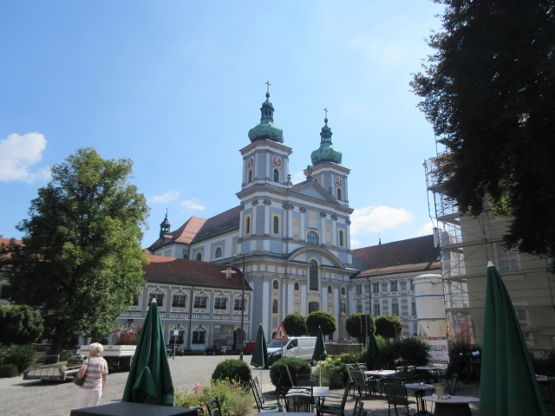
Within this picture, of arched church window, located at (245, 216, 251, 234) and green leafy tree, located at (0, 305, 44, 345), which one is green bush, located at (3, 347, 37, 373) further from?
arched church window, located at (245, 216, 251, 234)

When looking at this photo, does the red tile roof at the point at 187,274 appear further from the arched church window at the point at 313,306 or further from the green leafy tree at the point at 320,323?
the green leafy tree at the point at 320,323

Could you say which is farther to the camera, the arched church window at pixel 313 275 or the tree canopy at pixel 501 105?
the arched church window at pixel 313 275

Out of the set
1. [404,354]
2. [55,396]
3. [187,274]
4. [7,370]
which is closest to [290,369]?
[404,354]

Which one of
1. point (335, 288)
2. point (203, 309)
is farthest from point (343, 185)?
point (203, 309)

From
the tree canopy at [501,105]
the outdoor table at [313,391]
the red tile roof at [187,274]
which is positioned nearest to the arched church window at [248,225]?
the red tile roof at [187,274]

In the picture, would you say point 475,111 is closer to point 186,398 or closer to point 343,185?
point 186,398

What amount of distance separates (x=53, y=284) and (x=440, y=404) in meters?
21.1

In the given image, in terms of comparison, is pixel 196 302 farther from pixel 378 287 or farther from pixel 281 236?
pixel 378 287

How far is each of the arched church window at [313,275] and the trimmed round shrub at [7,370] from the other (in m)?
33.6

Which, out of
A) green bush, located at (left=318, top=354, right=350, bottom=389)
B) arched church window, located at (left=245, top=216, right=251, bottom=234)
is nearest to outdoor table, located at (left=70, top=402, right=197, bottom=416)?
green bush, located at (left=318, top=354, right=350, bottom=389)

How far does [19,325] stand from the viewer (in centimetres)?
2027

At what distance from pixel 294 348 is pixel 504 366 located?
2146 cm

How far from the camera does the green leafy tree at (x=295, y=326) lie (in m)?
38.0

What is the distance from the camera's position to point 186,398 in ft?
28.1
